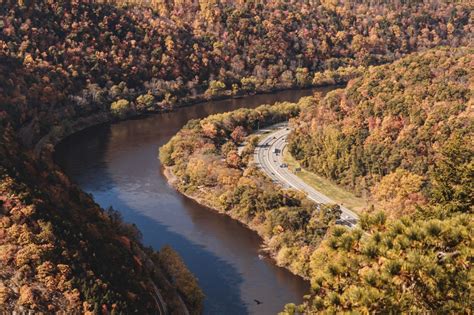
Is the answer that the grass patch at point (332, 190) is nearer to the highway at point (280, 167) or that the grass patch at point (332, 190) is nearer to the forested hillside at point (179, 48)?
the highway at point (280, 167)

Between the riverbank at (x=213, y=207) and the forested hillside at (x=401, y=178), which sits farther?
the riverbank at (x=213, y=207)

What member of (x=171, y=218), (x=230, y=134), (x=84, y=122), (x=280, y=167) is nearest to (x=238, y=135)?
(x=230, y=134)

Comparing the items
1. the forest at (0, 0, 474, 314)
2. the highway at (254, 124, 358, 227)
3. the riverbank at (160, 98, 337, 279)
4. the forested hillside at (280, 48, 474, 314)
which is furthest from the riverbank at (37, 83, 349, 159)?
the forested hillside at (280, 48, 474, 314)

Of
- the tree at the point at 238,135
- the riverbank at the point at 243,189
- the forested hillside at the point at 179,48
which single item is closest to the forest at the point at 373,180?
the riverbank at the point at 243,189

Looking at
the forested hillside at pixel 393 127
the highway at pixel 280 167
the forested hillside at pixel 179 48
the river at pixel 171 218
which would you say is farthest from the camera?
the forested hillside at pixel 179 48

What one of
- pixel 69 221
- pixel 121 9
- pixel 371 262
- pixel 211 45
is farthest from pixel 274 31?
pixel 371 262
